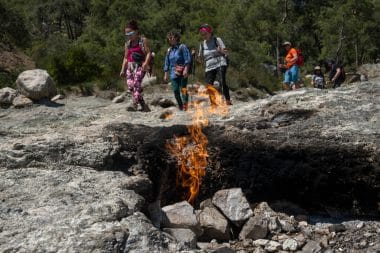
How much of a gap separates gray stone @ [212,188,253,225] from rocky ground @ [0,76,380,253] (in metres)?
0.03

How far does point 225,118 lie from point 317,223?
201cm

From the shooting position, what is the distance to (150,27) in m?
28.5

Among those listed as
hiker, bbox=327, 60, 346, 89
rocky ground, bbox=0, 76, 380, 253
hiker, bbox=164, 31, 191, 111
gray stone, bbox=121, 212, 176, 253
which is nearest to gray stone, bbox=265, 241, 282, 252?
rocky ground, bbox=0, 76, 380, 253

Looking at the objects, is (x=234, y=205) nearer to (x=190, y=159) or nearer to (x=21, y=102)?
(x=190, y=159)

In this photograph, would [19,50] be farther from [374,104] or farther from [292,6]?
[292,6]

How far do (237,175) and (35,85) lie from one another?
5266 millimetres

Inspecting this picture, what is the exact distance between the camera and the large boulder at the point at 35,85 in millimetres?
9344

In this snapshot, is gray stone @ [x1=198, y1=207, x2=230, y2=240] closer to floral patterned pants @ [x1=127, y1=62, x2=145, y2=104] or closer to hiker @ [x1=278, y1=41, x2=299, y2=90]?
floral patterned pants @ [x1=127, y1=62, x2=145, y2=104]

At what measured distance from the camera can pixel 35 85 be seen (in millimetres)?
9375

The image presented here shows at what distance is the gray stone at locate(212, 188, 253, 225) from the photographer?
17.7 feet

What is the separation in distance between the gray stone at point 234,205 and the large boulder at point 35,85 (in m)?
5.31

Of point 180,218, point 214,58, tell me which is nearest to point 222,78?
point 214,58

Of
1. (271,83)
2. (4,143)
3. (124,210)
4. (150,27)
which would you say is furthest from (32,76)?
(150,27)

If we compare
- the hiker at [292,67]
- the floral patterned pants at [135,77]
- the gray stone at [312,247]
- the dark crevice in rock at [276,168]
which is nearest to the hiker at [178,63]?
the floral patterned pants at [135,77]
